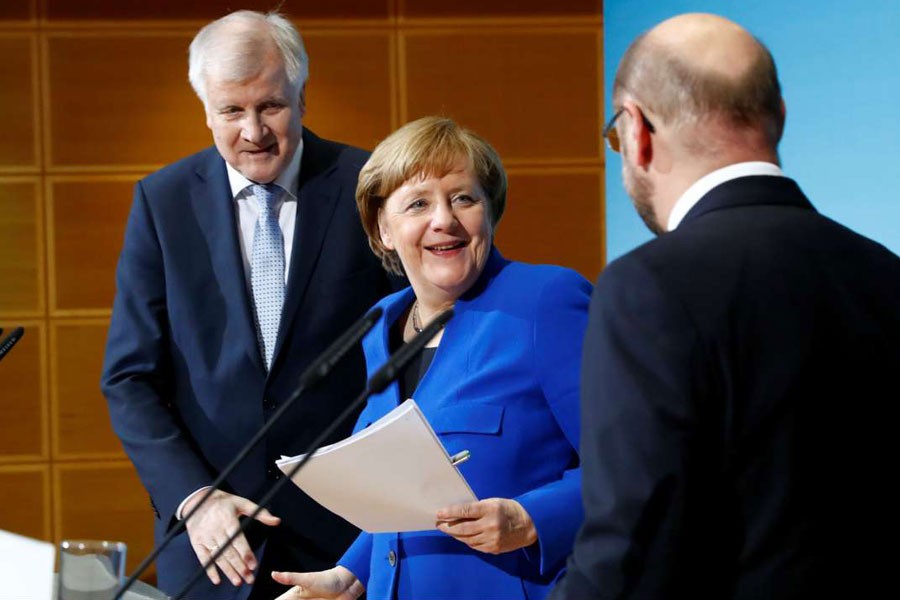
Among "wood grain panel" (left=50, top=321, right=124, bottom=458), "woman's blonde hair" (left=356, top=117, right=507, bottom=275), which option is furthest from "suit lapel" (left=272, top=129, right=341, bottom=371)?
"wood grain panel" (left=50, top=321, right=124, bottom=458)

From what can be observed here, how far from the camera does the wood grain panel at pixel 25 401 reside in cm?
553

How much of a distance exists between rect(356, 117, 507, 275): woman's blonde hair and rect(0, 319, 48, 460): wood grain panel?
A: 3746 millimetres

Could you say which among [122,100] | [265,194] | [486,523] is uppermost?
[122,100]

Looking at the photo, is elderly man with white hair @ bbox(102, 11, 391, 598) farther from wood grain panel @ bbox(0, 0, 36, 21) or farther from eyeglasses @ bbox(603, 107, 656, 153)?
wood grain panel @ bbox(0, 0, 36, 21)

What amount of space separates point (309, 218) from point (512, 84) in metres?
2.94

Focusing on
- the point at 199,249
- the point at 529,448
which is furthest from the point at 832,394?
the point at 199,249

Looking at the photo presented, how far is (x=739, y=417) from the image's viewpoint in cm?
117

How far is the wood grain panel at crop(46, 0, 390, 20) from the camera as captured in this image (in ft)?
18.0

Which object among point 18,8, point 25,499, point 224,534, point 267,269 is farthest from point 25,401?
point 224,534

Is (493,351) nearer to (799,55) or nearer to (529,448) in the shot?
(529,448)

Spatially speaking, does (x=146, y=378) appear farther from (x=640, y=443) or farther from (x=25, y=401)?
(x=25, y=401)

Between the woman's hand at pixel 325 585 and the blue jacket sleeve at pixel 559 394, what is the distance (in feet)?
1.16

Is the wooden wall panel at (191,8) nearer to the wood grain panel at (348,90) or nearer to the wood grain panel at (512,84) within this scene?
the wood grain panel at (348,90)

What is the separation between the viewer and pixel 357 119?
218 inches
